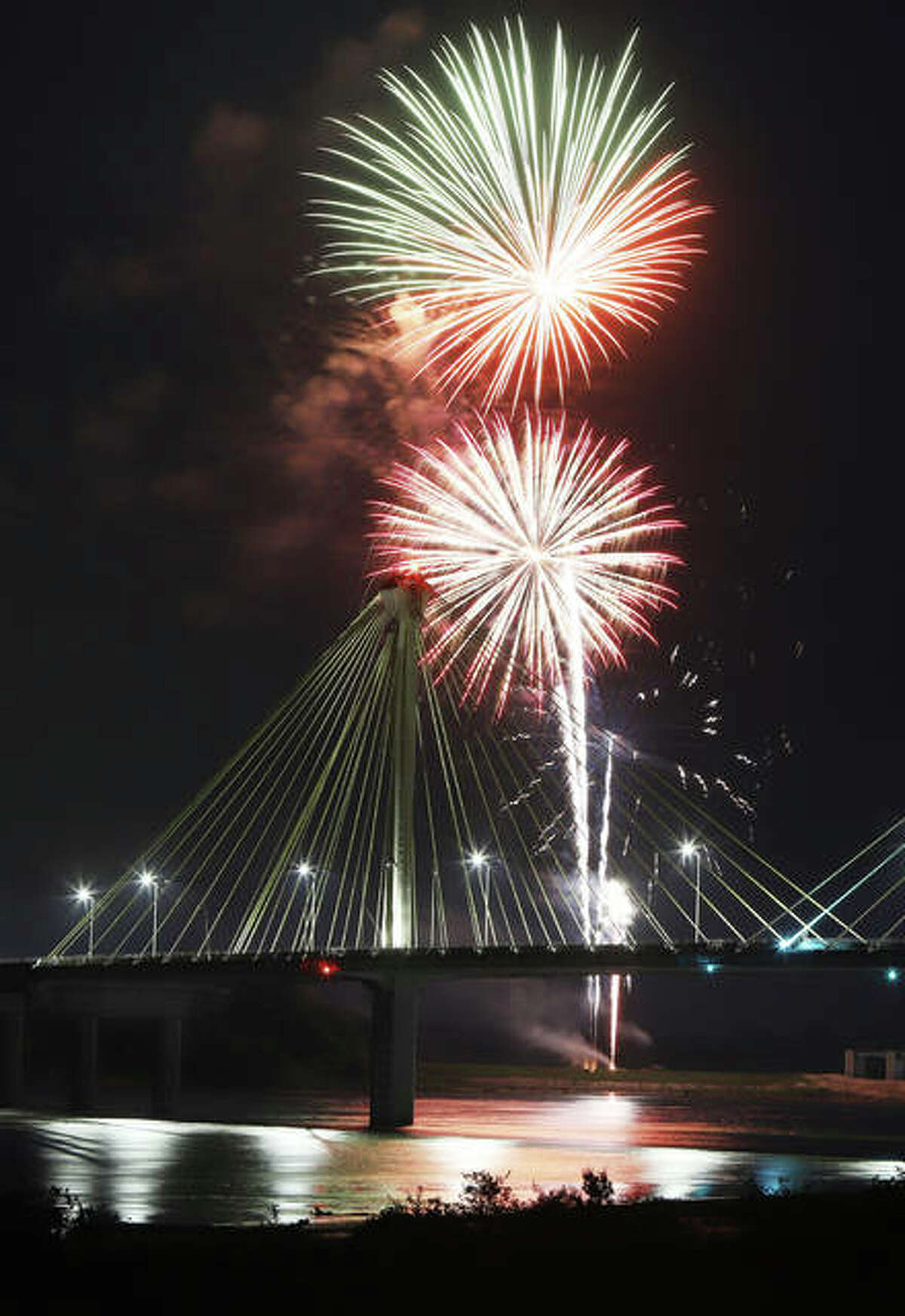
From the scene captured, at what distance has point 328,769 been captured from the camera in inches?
3054

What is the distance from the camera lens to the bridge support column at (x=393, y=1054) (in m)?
80.4

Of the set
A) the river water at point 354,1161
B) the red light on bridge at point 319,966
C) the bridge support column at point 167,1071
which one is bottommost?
the river water at point 354,1161

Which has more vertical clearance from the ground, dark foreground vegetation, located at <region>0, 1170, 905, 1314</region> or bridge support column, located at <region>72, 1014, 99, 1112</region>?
bridge support column, located at <region>72, 1014, 99, 1112</region>

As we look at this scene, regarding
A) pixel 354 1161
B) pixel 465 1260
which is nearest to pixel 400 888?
pixel 354 1161

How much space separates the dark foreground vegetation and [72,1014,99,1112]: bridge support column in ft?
278

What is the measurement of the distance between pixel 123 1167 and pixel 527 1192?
19.1 m

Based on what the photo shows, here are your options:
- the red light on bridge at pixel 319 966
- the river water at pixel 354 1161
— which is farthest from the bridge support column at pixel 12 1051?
the red light on bridge at pixel 319 966

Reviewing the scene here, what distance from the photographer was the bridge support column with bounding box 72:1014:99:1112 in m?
106

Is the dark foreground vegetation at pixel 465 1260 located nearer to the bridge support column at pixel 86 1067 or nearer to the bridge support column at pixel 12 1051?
the bridge support column at pixel 12 1051

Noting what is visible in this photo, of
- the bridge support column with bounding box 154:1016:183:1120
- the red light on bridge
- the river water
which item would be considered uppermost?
the red light on bridge

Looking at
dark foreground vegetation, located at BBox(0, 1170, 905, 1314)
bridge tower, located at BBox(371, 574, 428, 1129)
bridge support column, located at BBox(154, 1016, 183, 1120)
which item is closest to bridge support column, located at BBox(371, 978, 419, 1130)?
bridge tower, located at BBox(371, 574, 428, 1129)

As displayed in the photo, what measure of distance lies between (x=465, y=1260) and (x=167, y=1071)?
303 ft

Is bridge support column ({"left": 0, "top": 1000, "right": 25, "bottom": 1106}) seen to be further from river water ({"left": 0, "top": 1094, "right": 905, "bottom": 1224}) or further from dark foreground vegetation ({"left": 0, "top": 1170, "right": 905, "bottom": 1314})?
dark foreground vegetation ({"left": 0, "top": 1170, "right": 905, "bottom": 1314})

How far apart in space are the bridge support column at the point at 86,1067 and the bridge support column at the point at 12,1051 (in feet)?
13.3
